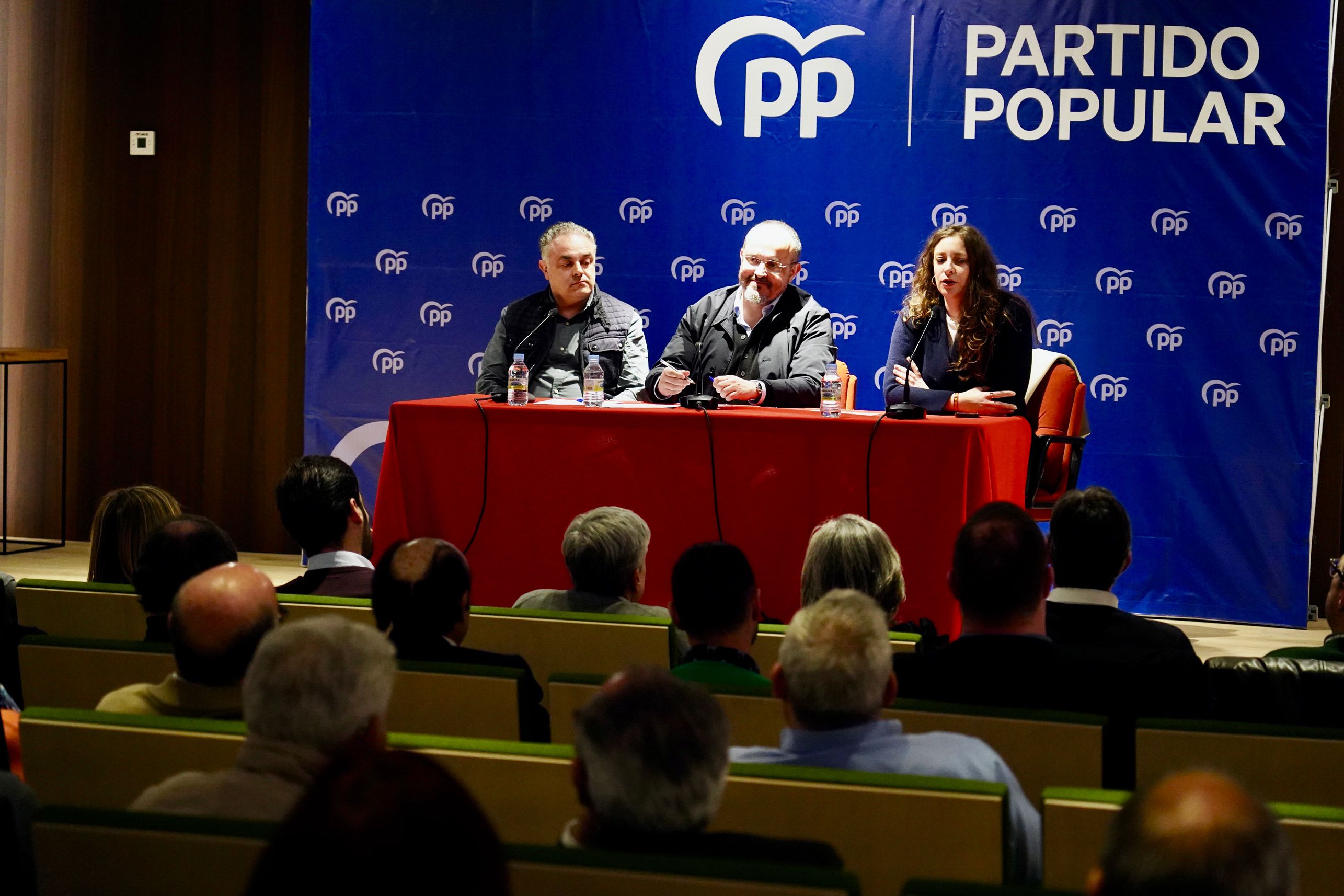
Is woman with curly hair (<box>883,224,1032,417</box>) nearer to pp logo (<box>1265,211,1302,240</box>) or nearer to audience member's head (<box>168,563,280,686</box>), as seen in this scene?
pp logo (<box>1265,211,1302,240</box>)

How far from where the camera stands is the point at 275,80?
651 cm

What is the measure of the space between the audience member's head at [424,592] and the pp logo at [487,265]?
12.1ft

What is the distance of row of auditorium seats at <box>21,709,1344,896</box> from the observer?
1.41 metres

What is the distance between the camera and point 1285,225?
541 cm

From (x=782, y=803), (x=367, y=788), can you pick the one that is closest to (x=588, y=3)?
(x=782, y=803)

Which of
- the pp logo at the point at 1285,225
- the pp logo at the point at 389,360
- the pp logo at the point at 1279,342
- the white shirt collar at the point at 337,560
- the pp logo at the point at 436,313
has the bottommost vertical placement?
the white shirt collar at the point at 337,560

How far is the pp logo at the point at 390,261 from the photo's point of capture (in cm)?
613

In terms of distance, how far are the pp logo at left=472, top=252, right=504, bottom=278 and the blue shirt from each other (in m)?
4.42

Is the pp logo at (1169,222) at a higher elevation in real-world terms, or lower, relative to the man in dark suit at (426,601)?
higher

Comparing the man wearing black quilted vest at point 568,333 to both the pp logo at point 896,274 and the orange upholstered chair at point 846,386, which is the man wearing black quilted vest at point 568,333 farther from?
the pp logo at point 896,274

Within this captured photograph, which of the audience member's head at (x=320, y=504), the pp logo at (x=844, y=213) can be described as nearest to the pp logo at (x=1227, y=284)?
the pp logo at (x=844, y=213)

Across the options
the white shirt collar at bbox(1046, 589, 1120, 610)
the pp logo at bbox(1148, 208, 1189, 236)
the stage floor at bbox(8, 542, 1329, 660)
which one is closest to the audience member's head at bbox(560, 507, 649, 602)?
the white shirt collar at bbox(1046, 589, 1120, 610)

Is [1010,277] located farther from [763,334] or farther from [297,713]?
[297,713]

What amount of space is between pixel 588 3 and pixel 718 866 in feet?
17.0
